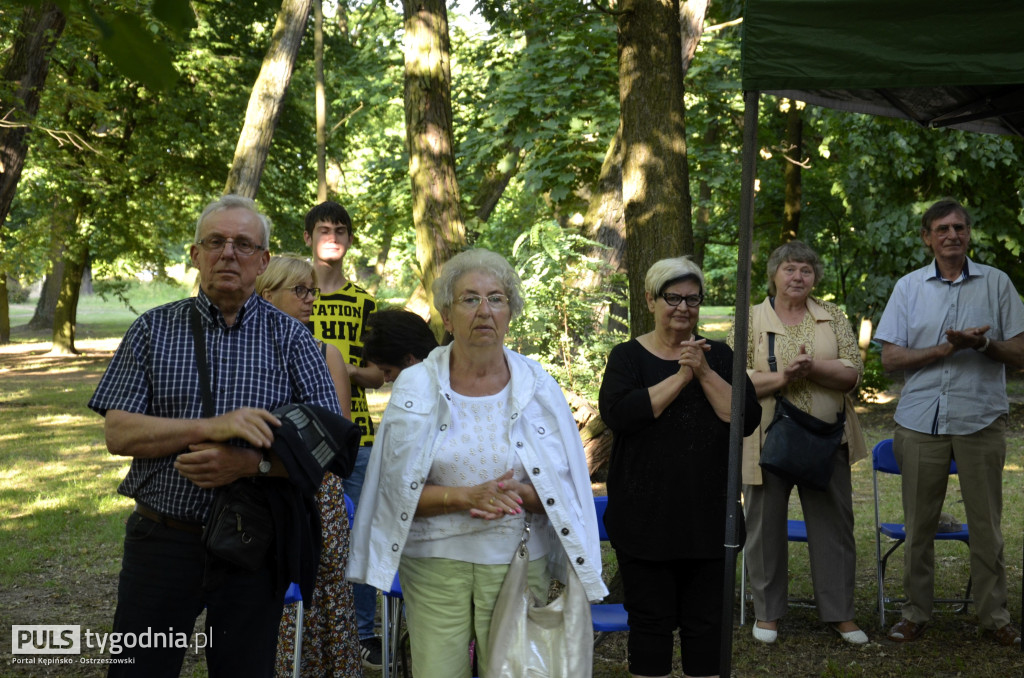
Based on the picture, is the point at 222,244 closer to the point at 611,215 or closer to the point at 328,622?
the point at 328,622

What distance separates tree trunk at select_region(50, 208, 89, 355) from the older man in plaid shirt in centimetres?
2187

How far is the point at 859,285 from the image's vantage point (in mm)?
14328

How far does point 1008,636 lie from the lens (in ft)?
16.5

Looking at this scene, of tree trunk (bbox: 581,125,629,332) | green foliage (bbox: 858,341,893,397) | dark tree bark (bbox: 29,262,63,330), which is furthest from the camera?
dark tree bark (bbox: 29,262,63,330)

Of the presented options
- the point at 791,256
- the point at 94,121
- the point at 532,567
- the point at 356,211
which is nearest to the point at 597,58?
the point at 356,211

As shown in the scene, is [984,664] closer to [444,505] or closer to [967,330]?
[967,330]

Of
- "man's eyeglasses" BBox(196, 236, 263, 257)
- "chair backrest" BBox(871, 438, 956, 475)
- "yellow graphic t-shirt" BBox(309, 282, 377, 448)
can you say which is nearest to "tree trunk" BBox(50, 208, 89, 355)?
"yellow graphic t-shirt" BBox(309, 282, 377, 448)

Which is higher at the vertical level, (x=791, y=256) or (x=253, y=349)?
(x=791, y=256)

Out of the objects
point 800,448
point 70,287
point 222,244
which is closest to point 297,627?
point 222,244

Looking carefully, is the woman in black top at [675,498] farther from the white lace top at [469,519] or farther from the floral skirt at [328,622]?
the floral skirt at [328,622]

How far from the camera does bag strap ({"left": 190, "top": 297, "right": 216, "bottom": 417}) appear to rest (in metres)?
2.78

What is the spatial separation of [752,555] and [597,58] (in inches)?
350

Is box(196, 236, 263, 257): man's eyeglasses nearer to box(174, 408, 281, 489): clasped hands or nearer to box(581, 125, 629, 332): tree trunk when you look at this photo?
box(174, 408, 281, 489): clasped hands

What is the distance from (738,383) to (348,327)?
193 cm
